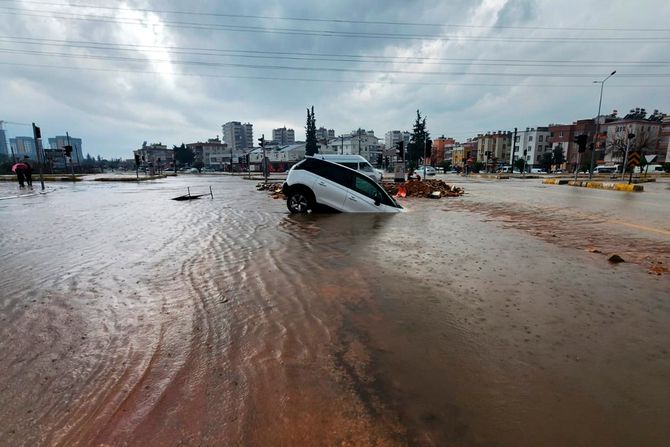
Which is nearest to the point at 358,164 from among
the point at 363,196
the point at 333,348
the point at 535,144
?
the point at 363,196

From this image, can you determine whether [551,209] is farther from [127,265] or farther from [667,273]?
[127,265]

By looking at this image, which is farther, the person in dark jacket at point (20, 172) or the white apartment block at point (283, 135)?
the white apartment block at point (283, 135)

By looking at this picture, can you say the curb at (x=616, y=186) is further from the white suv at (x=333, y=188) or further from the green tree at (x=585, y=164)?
the green tree at (x=585, y=164)

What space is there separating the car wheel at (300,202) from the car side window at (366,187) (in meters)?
1.56

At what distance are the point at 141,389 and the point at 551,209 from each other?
1402cm

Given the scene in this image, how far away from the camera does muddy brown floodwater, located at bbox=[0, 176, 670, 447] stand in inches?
83.8

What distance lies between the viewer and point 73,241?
737 centimetres

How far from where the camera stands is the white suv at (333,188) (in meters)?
10.7

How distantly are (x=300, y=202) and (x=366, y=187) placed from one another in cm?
222

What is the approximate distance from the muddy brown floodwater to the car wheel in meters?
4.79

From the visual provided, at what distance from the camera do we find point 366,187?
10.9 metres

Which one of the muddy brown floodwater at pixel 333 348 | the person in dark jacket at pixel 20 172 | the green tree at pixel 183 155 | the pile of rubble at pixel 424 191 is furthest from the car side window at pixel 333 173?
the green tree at pixel 183 155

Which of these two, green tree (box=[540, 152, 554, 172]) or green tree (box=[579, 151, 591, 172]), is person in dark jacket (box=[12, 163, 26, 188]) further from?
green tree (box=[540, 152, 554, 172])

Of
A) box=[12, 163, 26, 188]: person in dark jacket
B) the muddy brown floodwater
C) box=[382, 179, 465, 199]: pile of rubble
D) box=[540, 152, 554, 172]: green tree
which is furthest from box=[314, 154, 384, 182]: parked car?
box=[540, 152, 554, 172]: green tree
